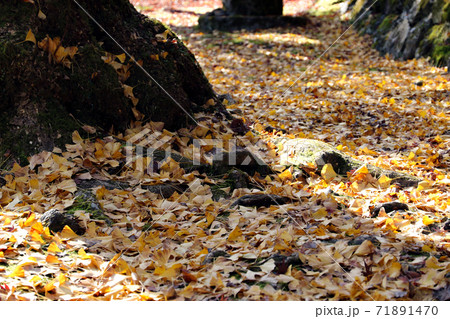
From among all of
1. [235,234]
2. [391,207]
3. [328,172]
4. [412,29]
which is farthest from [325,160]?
[412,29]

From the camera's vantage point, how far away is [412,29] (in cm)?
872

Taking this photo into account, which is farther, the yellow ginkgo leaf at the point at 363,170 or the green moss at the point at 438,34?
the green moss at the point at 438,34

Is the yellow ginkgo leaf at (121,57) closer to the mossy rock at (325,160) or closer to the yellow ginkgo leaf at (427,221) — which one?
the mossy rock at (325,160)

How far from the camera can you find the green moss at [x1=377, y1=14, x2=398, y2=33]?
32.0 feet

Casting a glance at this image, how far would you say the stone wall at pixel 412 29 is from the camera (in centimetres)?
786

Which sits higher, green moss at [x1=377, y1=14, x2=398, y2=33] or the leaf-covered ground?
green moss at [x1=377, y1=14, x2=398, y2=33]

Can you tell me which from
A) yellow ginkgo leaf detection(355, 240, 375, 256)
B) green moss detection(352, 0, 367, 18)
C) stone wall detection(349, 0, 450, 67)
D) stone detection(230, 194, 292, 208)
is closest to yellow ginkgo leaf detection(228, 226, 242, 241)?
stone detection(230, 194, 292, 208)

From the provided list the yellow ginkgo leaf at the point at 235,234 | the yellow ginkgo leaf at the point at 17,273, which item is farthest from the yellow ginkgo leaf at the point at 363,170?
the yellow ginkgo leaf at the point at 17,273

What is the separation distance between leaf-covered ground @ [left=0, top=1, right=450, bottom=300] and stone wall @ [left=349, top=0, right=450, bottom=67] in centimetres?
305

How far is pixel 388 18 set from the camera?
32.9 ft

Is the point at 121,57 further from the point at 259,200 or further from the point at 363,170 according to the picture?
the point at 363,170

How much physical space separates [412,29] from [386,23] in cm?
128

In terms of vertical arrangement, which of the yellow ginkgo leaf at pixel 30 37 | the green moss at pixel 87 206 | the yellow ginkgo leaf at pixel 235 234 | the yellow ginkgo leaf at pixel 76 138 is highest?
the yellow ginkgo leaf at pixel 30 37

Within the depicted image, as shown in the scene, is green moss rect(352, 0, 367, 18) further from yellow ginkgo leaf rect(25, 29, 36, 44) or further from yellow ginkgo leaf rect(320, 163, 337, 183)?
yellow ginkgo leaf rect(25, 29, 36, 44)
